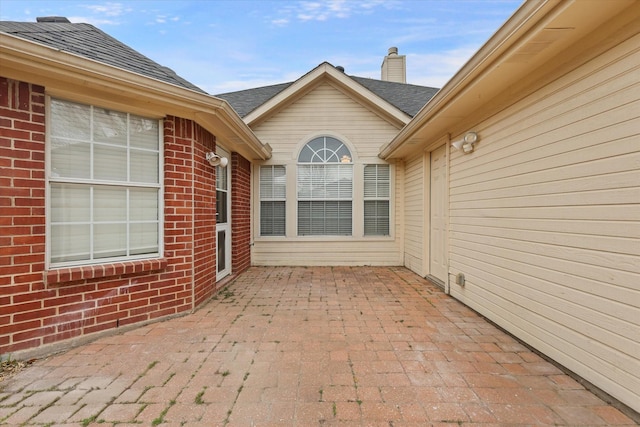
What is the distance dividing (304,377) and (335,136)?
17.2 feet

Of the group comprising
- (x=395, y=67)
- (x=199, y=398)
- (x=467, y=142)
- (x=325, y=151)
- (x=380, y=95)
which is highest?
(x=395, y=67)

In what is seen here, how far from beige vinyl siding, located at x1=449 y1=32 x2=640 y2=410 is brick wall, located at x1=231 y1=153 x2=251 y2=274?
416 cm

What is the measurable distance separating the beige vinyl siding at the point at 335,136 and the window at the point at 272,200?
0.47 ft

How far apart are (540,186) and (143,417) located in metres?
3.45

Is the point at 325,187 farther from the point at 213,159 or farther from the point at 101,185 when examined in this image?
the point at 101,185

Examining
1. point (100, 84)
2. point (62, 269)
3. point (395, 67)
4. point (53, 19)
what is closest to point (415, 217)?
point (100, 84)

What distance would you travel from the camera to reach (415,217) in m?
5.71

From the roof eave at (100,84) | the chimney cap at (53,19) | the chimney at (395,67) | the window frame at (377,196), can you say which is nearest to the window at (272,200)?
the window frame at (377,196)

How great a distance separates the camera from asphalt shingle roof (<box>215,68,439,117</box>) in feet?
21.6

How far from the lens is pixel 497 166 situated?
3.11 m

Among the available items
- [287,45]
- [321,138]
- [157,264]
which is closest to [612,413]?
[157,264]

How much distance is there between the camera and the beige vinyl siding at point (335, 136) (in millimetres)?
6363

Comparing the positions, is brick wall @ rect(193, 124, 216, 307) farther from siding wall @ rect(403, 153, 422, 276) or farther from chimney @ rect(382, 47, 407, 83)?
chimney @ rect(382, 47, 407, 83)

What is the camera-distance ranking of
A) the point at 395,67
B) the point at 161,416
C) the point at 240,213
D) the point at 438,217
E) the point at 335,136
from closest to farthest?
the point at 161,416 → the point at 438,217 → the point at 240,213 → the point at 335,136 → the point at 395,67
